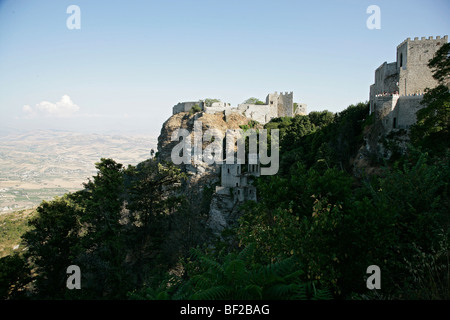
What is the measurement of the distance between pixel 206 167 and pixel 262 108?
21.1 m

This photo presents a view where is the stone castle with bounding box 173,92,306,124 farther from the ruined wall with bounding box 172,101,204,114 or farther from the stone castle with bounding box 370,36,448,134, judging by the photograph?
the stone castle with bounding box 370,36,448,134

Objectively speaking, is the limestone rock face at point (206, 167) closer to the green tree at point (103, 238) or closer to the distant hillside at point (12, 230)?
the green tree at point (103, 238)

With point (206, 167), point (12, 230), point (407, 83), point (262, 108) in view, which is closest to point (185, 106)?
point (262, 108)

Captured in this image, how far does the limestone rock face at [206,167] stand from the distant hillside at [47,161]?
107ft

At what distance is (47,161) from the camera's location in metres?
114

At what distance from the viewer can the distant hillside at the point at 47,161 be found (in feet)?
271

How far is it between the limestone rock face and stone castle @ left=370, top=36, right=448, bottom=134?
19.5m

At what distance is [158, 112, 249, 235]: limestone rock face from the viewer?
34344mm

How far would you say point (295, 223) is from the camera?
24.9 ft

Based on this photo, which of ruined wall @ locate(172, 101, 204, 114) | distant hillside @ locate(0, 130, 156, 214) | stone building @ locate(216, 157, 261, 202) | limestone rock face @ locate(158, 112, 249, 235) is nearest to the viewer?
stone building @ locate(216, 157, 261, 202)

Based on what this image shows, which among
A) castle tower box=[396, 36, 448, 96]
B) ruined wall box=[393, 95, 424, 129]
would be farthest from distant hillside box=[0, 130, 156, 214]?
castle tower box=[396, 36, 448, 96]
